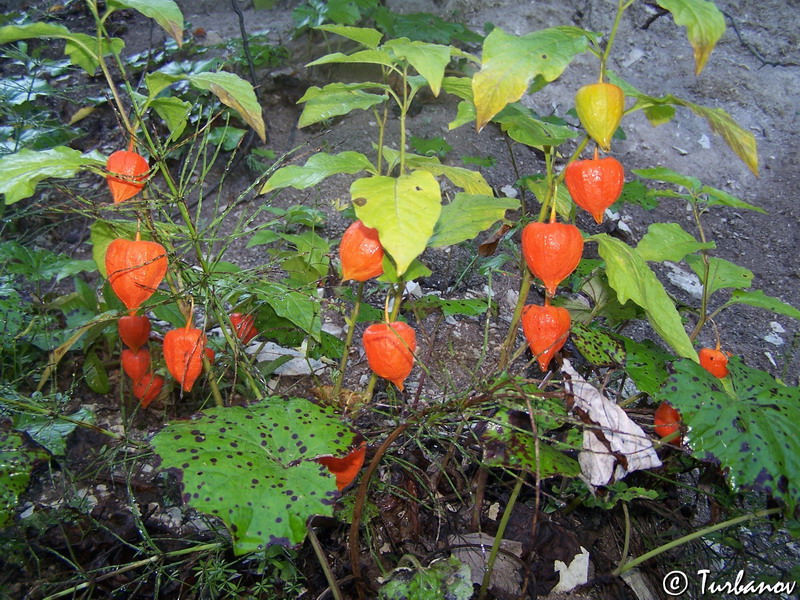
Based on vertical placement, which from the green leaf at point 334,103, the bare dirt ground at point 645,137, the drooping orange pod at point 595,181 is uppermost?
the green leaf at point 334,103

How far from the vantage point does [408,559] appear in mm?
1019

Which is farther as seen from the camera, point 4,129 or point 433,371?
point 4,129

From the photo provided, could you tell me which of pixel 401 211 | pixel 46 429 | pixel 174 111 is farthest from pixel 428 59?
pixel 46 429

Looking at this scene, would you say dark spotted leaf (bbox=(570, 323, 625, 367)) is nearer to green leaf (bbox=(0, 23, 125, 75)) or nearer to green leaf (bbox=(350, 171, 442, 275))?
green leaf (bbox=(350, 171, 442, 275))

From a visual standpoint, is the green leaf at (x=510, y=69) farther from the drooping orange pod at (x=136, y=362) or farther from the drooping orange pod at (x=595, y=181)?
the drooping orange pod at (x=136, y=362)

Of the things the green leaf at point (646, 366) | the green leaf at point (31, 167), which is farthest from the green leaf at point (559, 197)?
the green leaf at point (31, 167)

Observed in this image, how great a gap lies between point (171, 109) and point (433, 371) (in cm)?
97

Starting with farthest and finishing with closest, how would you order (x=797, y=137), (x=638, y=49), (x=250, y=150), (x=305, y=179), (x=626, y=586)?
(x=638, y=49)
(x=797, y=137)
(x=250, y=150)
(x=626, y=586)
(x=305, y=179)

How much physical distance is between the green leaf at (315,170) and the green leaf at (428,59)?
0.20 m

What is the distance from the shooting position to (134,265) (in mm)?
937

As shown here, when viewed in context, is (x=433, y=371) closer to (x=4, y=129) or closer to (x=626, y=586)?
(x=626, y=586)

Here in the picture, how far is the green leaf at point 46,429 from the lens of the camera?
49.8 inches

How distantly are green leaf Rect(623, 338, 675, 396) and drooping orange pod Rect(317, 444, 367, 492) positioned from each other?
23.0 inches

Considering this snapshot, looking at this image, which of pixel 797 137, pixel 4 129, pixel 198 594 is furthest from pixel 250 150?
pixel 797 137
